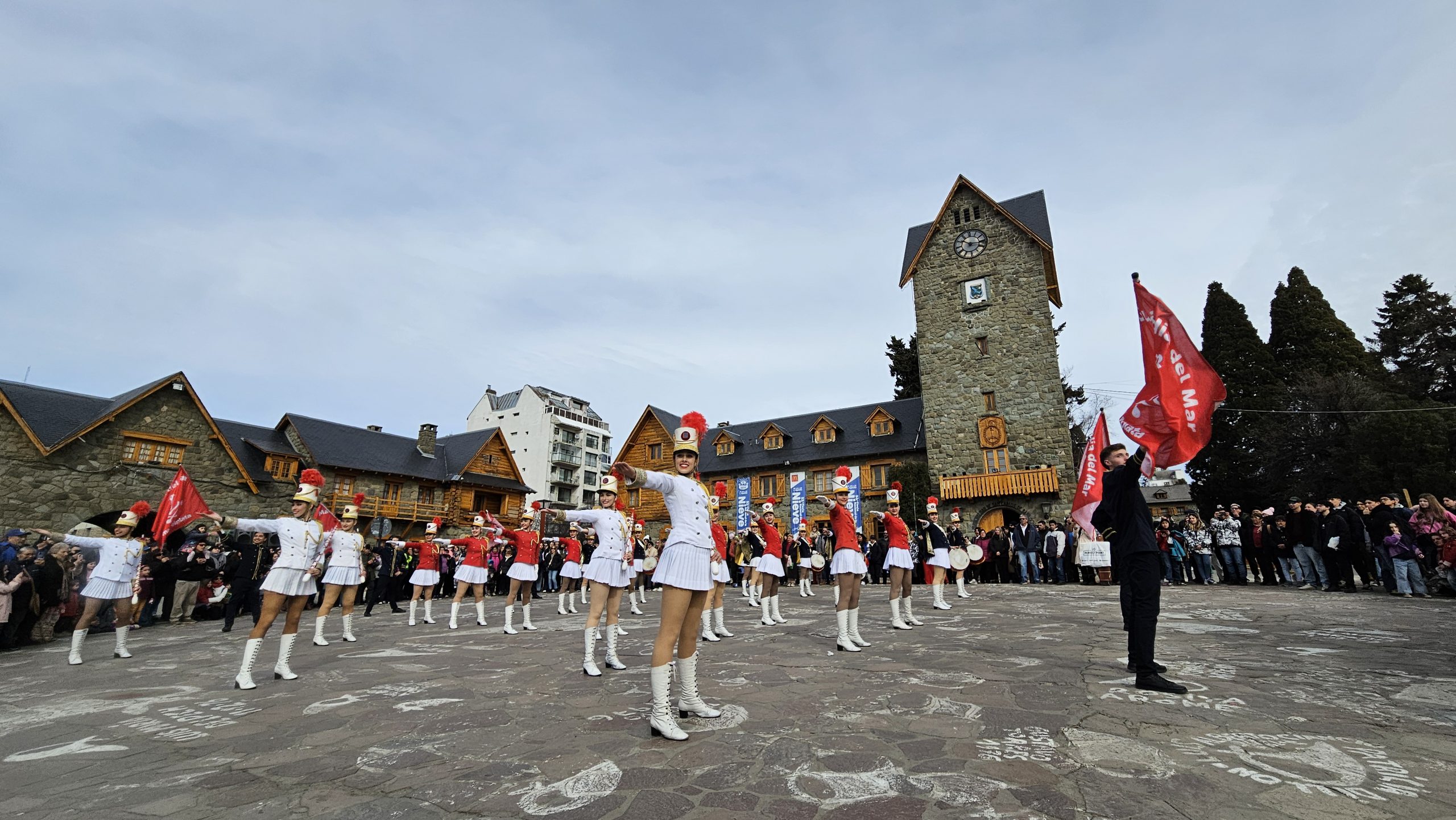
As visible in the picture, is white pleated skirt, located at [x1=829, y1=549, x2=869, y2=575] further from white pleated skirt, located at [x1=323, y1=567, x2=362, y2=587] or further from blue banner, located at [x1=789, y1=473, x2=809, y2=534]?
blue banner, located at [x1=789, y1=473, x2=809, y2=534]

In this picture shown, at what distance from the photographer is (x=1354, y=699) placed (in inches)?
201

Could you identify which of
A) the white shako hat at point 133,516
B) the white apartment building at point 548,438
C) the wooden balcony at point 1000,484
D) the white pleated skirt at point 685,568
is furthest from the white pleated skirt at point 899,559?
the white apartment building at point 548,438

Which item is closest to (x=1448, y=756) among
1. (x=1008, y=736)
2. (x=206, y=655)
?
(x=1008, y=736)

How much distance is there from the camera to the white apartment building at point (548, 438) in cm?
7328

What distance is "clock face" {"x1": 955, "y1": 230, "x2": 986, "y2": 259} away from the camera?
→ 37.1 meters

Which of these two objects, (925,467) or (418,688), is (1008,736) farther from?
(925,467)

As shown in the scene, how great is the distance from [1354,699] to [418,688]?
8122 mm

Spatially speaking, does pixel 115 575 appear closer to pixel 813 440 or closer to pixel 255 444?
pixel 255 444

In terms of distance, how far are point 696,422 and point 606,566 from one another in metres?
3.55

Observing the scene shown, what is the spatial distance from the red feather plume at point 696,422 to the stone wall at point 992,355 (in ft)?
98.1

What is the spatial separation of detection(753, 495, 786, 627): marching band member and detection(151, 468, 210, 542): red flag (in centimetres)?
929

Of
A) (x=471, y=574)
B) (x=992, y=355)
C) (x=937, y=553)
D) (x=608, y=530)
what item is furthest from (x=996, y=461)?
(x=608, y=530)

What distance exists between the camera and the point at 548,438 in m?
73.4

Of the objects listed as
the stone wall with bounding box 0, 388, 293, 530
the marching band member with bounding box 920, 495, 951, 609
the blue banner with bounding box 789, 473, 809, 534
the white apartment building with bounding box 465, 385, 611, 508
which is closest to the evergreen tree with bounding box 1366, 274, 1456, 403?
the blue banner with bounding box 789, 473, 809, 534
